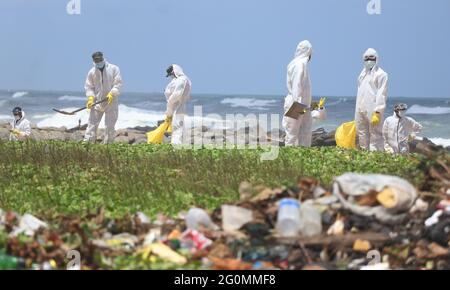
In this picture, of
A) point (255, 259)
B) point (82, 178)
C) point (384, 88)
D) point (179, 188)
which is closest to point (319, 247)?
point (255, 259)

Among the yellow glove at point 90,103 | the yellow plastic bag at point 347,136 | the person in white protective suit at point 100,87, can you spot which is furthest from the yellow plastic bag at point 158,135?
the yellow plastic bag at point 347,136

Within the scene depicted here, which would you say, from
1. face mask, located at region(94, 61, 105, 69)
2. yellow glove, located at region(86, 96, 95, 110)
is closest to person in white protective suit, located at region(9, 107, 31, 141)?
yellow glove, located at region(86, 96, 95, 110)

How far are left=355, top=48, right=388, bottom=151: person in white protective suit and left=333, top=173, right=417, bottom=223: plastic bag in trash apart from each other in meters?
10.7

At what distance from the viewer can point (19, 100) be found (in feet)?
207

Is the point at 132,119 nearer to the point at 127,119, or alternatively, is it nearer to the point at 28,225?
the point at 127,119

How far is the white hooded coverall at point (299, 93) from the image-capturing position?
61.6 ft

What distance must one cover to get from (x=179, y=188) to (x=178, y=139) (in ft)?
28.6

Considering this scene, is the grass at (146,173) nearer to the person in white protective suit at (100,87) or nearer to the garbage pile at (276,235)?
the garbage pile at (276,235)

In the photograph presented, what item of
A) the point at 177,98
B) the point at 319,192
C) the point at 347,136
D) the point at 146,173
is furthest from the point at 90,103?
the point at 319,192

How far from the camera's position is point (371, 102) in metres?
20.0

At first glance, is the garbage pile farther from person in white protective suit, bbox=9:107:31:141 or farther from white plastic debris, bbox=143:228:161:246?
person in white protective suit, bbox=9:107:31:141

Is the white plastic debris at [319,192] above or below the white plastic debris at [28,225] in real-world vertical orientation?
above

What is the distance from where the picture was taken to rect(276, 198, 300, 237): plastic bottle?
340 inches

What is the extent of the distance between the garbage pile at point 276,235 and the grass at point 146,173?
1.24 meters
